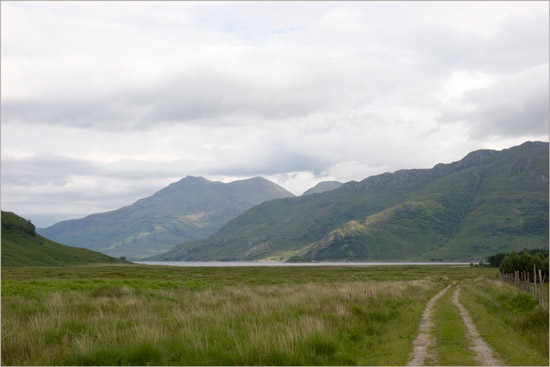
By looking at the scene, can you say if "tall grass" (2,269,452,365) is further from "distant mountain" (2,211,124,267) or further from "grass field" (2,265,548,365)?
"distant mountain" (2,211,124,267)

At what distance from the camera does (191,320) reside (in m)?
16.7

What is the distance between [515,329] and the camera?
18.1 metres

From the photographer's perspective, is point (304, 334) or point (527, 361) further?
point (304, 334)

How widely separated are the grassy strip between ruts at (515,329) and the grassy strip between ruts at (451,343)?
2.58ft

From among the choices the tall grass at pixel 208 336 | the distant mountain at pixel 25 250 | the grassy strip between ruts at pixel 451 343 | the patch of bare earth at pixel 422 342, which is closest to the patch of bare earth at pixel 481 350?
the grassy strip between ruts at pixel 451 343

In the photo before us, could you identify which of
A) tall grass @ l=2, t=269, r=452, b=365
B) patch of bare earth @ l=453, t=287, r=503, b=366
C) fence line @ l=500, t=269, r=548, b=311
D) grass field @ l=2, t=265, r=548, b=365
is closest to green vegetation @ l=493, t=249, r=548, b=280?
fence line @ l=500, t=269, r=548, b=311

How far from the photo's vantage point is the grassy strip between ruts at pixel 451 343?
12.2m

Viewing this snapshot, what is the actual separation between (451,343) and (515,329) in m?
5.00

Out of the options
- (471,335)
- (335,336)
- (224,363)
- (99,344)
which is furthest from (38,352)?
(471,335)

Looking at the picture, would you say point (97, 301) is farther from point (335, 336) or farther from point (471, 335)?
point (471, 335)

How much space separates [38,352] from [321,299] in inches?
573

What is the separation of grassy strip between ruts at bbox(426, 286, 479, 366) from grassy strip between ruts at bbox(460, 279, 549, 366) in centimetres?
79

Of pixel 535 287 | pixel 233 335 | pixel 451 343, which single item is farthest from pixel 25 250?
pixel 451 343

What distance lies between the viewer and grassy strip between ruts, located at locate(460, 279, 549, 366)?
12938mm
